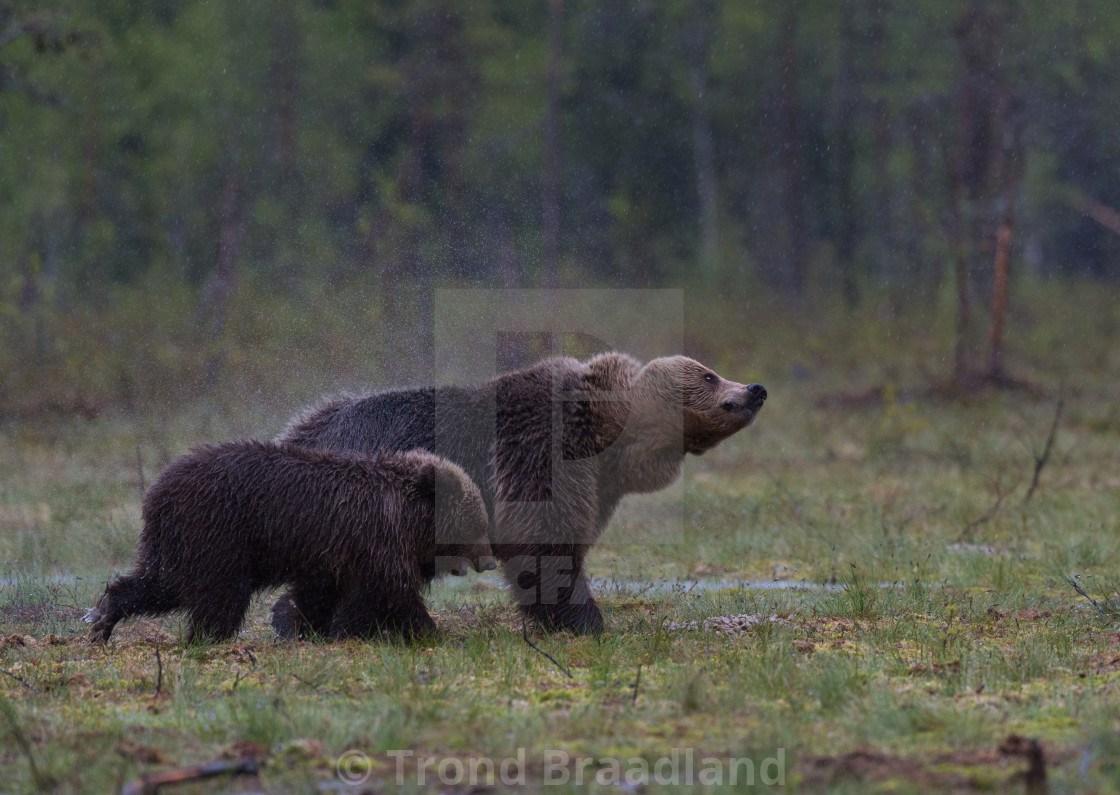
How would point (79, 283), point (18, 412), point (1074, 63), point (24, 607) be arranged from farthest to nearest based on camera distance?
1. point (1074, 63)
2. point (79, 283)
3. point (18, 412)
4. point (24, 607)

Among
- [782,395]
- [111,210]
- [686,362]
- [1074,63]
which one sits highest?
[1074,63]

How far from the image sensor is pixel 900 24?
33719mm

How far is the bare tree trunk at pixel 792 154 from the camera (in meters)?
36.2

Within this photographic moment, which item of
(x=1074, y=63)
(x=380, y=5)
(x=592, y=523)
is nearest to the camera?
(x=592, y=523)

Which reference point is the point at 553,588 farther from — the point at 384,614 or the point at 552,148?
the point at 552,148

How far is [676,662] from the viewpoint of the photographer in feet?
22.6

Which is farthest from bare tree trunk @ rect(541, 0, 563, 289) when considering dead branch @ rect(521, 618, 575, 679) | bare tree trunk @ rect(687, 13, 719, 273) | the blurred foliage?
dead branch @ rect(521, 618, 575, 679)

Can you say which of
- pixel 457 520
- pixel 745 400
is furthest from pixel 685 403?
pixel 457 520

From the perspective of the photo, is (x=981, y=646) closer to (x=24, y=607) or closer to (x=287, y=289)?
(x=24, y=607)

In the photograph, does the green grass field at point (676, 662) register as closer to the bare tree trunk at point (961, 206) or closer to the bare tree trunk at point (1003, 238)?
the bare tree trunk at point (1003, 238)

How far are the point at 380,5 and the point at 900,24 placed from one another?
47.4ft

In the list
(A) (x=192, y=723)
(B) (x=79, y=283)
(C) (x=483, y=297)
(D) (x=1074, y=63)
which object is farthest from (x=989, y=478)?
(D) (x=1074, y=63)

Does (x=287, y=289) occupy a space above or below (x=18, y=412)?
above

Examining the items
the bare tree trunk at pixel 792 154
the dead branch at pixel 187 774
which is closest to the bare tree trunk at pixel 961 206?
the bare tree trunk at pixel 792 154
